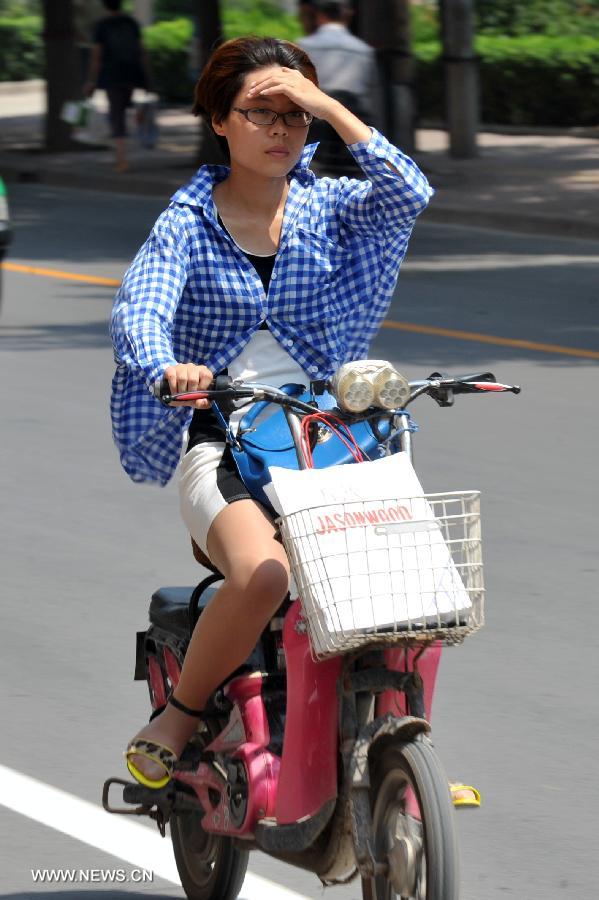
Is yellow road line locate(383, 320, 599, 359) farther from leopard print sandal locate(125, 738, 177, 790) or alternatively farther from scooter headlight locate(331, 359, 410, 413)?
scooter headlight locate(331, 359, 410, 413)

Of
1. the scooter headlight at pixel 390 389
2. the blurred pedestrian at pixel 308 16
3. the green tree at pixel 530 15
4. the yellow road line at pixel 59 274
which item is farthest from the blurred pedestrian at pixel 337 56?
the green tree at pixel 530 15

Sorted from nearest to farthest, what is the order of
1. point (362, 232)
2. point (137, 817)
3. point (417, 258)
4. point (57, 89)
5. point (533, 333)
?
point (362, 232), point (137, 817), point (533, 333), point (417, 258), point (57, 89)

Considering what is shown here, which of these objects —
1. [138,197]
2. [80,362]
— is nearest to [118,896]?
[80,362]

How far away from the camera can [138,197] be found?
20.8 metres

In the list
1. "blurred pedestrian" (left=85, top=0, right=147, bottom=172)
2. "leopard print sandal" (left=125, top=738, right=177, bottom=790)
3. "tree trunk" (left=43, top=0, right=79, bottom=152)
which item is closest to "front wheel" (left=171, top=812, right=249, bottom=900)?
"leopard print sandal" (left=125, top=738, right=177, bottom=790)

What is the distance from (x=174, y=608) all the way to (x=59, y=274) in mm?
10583

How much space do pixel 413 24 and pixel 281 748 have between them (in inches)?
1215

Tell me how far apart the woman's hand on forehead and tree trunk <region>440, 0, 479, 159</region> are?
54.6ft

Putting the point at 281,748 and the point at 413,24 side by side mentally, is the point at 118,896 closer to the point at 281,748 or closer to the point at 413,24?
the point at 281,748

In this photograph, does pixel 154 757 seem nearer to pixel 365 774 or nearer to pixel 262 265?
pixel 365 774

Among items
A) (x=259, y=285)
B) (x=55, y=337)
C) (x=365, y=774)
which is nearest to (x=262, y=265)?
(x=259, y=285)

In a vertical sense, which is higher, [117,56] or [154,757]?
[154,757]

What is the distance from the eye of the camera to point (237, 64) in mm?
4027

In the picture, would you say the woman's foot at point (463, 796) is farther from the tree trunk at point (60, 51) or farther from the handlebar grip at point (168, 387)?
the tree trunk at point (60, 51)
